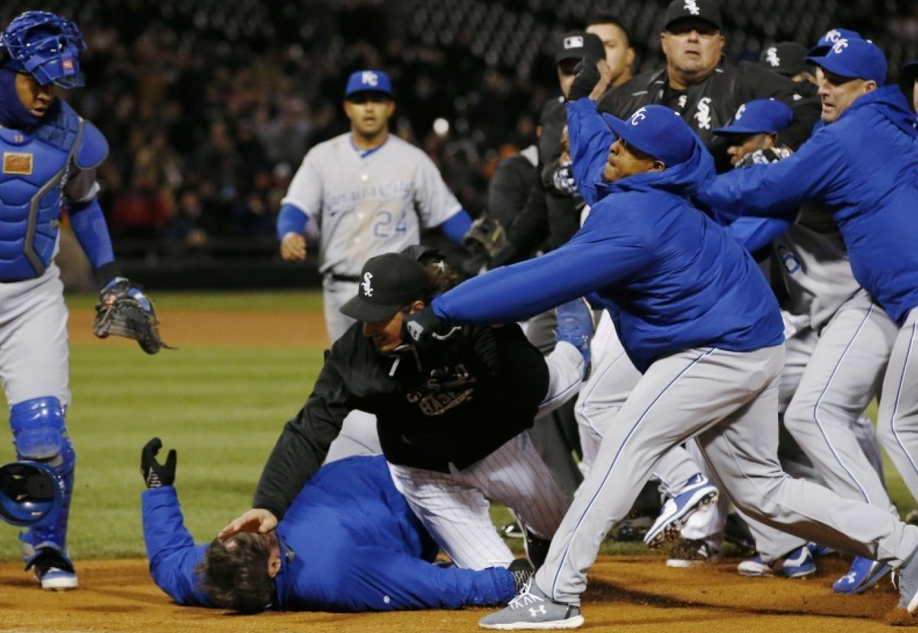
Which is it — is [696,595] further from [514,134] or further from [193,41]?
[193,41]

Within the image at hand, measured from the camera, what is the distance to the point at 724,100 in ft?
20.6

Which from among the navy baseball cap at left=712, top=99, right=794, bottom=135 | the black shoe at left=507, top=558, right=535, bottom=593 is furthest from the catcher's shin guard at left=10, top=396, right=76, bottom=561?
the navy baseball cap at left=712, top=99, right=794, bottom=135

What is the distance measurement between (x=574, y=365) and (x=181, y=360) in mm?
9499

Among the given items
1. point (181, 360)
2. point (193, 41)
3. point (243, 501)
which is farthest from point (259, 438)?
point (193, 41)

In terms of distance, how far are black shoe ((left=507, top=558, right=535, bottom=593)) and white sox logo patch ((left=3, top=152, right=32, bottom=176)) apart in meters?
2.50

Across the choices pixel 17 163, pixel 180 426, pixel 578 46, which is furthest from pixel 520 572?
pixel 180 426

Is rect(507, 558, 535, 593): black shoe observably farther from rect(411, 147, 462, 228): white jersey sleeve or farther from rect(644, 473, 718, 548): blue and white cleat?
rect(411, 147, 462, 228): white jersey sleeve

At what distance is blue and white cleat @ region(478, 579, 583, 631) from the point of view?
471 cm

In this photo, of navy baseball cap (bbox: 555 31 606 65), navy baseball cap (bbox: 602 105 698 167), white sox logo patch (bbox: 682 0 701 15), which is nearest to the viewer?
navy baseball cap (bbox: 602 105 698 167)

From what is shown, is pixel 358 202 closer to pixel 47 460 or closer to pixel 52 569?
pixel 47 460

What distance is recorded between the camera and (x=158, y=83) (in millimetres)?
20109

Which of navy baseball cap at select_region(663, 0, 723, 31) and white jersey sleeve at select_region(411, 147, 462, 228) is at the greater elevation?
navy baseball cap at select_region(663, 0, 723, 31)

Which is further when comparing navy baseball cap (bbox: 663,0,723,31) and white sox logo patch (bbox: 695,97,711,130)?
navy baseball cap (bbox: 663,0,723,31)

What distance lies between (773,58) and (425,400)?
11.4 ft
